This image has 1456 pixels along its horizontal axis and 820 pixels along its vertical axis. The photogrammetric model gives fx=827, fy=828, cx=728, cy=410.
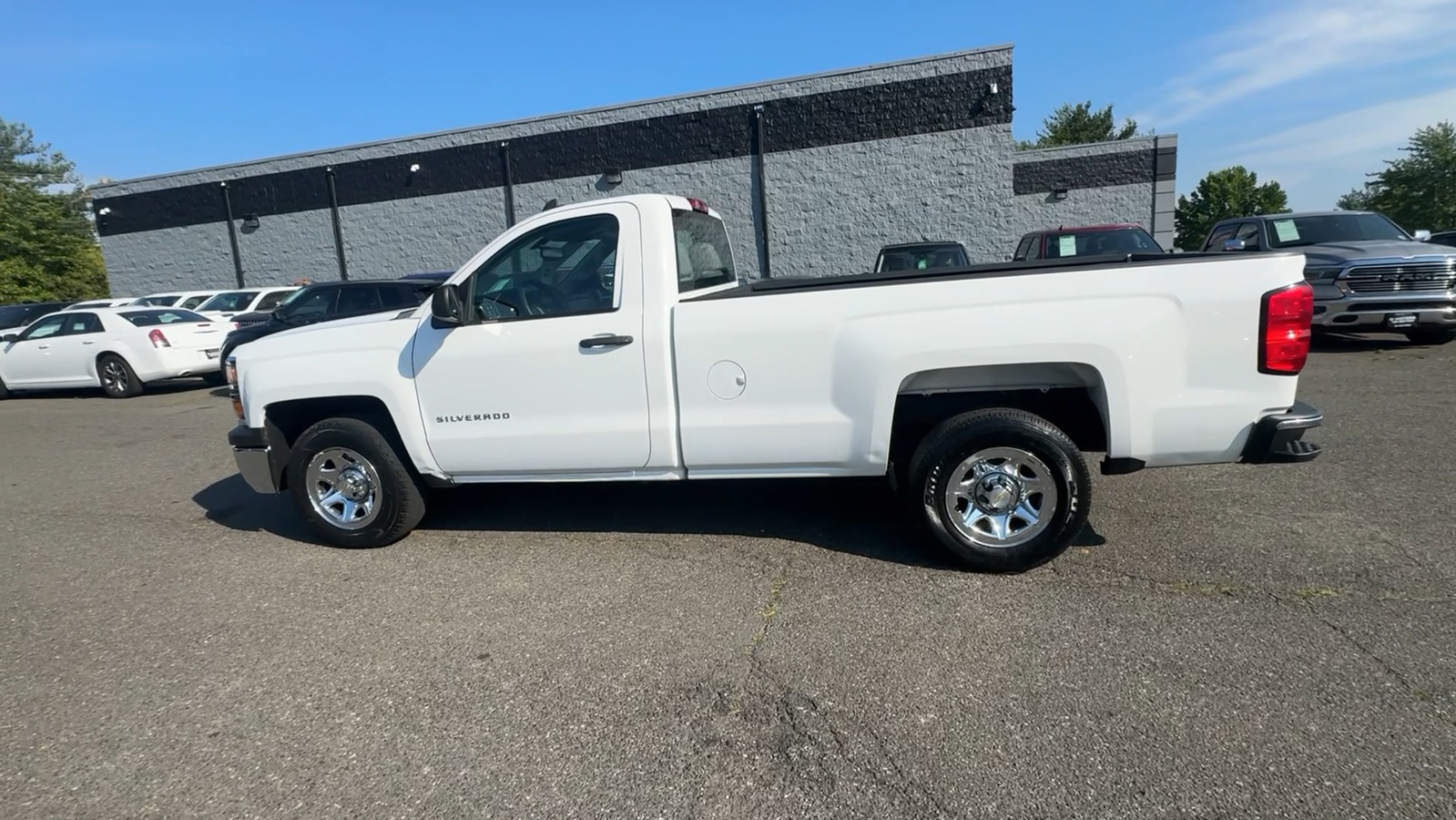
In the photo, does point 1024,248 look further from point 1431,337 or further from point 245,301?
point 245,301

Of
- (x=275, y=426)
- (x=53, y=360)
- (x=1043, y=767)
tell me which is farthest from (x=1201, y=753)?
(x=53, y=360)

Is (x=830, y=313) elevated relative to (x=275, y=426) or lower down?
elevated

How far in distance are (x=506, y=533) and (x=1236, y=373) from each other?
13.6ft

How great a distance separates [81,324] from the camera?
13586mm

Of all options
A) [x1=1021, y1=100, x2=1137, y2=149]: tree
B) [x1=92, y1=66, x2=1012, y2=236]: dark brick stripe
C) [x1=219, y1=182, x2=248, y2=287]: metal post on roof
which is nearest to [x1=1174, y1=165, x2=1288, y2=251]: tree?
[x1=1021, y1=100, x2=1137, y2=149]: tree

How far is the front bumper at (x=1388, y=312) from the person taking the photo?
33.6 ft

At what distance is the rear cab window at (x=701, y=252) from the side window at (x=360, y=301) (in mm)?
8039

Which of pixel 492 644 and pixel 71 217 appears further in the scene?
pixel 71 217

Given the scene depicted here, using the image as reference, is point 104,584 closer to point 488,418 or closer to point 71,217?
point 488,418

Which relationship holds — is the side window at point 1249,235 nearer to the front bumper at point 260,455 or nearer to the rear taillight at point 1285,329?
the rear taillight at point 1285,329

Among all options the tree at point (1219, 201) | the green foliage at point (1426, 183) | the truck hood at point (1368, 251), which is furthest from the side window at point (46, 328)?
the tree at point (1219, 201)

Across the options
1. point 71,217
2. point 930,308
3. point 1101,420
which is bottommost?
point 1101,420

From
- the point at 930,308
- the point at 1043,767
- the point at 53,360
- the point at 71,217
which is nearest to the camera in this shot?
the point at 1043,767

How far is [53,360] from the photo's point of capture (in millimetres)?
13562
